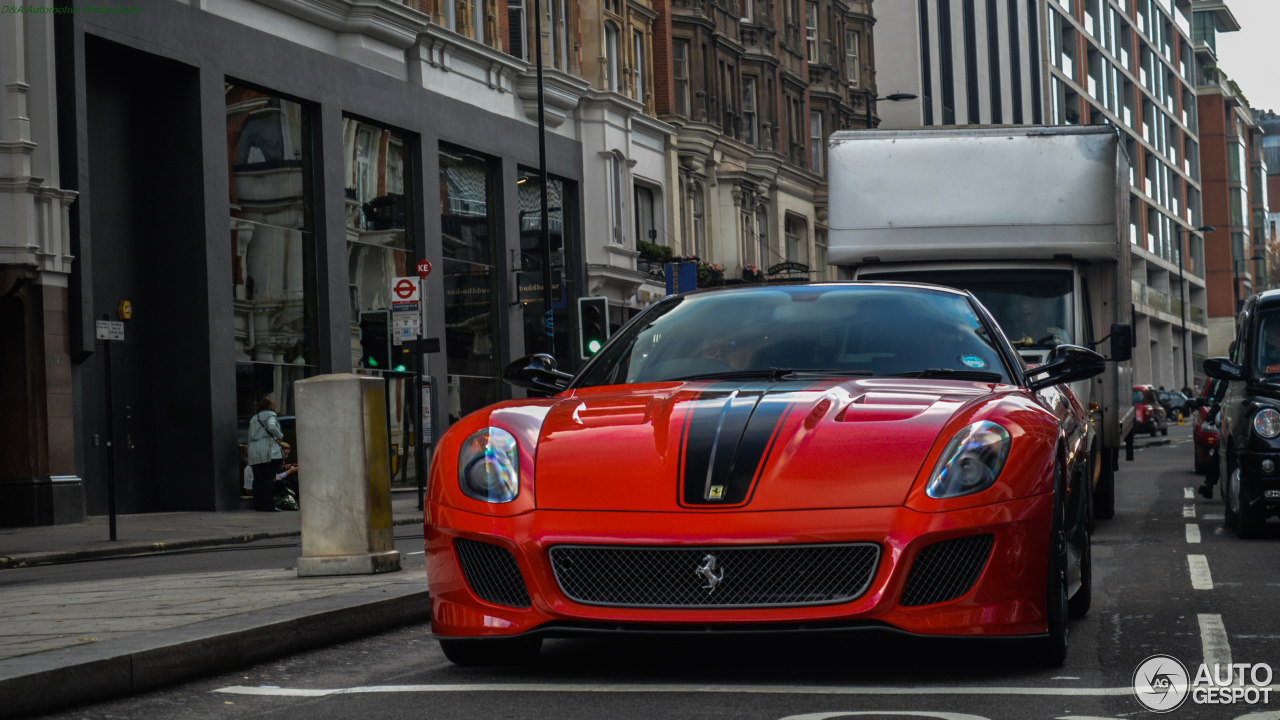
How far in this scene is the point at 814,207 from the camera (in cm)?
5612

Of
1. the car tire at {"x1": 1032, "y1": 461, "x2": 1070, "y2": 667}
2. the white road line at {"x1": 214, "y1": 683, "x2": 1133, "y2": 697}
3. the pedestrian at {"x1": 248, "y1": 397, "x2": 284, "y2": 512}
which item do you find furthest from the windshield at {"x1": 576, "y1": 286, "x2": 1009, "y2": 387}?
the pedestrian at {"x1": 248, "y1": 397, "x2": 284, "y2": 512}

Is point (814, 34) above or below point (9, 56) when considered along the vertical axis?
above

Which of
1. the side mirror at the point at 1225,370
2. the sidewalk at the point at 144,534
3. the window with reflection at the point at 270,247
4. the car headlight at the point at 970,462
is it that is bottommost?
the sidewalk at the point at 144,534

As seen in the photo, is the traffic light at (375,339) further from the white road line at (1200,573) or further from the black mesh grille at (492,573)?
the black mesh grille at (492,573)

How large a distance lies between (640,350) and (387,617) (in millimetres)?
1739

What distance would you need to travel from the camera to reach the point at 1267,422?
1192 cm

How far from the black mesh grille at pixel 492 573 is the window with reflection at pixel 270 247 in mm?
A: 19829

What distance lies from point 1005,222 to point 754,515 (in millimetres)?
8965

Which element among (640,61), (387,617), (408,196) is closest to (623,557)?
(387,617)

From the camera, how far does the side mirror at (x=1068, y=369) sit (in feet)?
22.5

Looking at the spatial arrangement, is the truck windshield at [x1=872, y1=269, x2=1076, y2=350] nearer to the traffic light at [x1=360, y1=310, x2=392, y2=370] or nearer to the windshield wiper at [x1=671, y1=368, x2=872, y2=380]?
the windshield wiper at [x1=671, y1=368, x2=872, y2=380]

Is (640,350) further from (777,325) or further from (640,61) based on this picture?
(640,61)

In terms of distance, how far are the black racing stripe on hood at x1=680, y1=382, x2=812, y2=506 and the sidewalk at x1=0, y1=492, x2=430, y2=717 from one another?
2.01m


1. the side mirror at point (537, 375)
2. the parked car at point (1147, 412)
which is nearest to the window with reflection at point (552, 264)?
the parked car at point (1147, 412)
